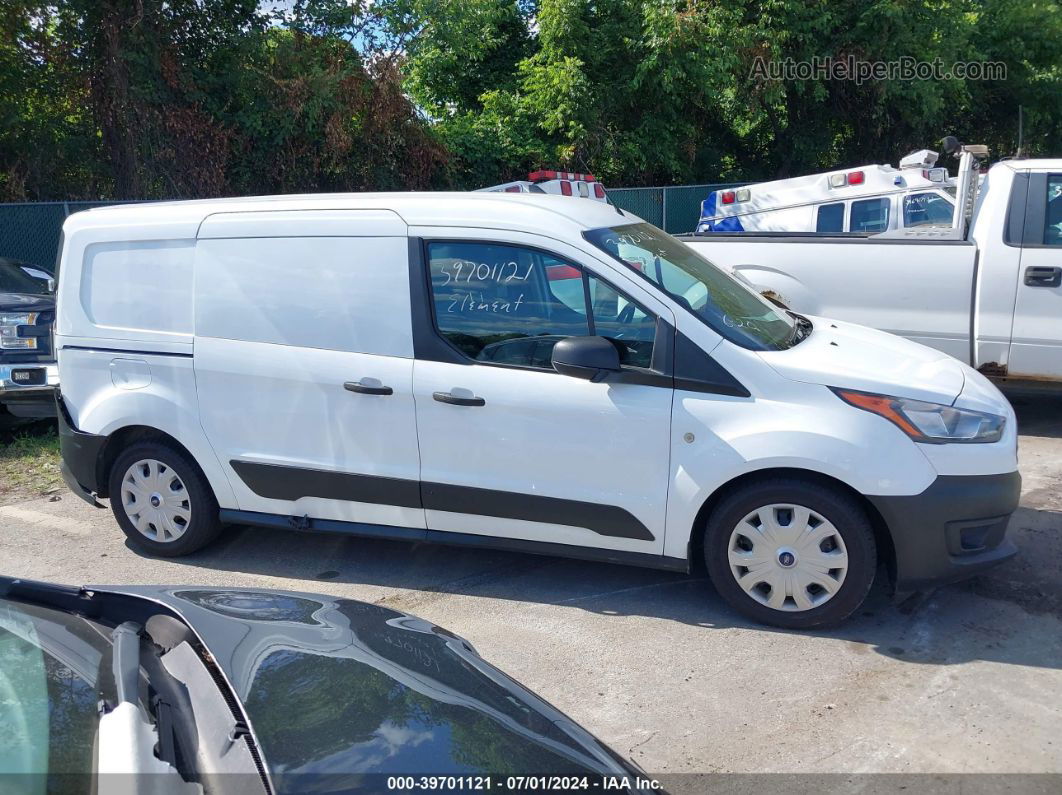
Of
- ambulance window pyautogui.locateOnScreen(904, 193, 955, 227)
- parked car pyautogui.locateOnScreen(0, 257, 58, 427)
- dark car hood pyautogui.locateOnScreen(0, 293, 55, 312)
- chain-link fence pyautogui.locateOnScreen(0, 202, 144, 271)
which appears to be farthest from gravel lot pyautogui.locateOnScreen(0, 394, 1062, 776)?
chain-link fence pyautogui.locateOnScreen(0, 202, 144, 271)

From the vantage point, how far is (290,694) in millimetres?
2055

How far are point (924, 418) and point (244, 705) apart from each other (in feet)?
10.3

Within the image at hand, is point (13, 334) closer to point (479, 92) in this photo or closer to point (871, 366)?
point (871, 366)

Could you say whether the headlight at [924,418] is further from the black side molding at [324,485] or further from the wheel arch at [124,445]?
the wheel arch at [124,445]

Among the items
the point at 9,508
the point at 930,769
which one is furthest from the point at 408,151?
the point at 930,769

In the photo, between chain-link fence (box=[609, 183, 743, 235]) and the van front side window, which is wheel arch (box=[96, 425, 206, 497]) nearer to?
the van front side window

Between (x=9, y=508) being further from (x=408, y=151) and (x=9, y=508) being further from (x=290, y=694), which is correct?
(x=408, y=151)

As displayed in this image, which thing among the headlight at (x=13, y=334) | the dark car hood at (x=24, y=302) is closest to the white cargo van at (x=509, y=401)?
the headlight at (x=13, y=334)

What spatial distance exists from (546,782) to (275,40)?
13.6 meters

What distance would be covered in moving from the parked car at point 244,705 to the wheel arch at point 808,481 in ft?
6.33

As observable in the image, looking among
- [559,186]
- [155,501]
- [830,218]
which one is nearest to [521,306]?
[155,501]

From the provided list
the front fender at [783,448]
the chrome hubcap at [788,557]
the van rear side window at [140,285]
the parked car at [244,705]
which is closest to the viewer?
the parked car at [244,705]

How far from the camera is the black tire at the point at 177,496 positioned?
515 centimetres

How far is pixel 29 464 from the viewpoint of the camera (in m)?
7.39
